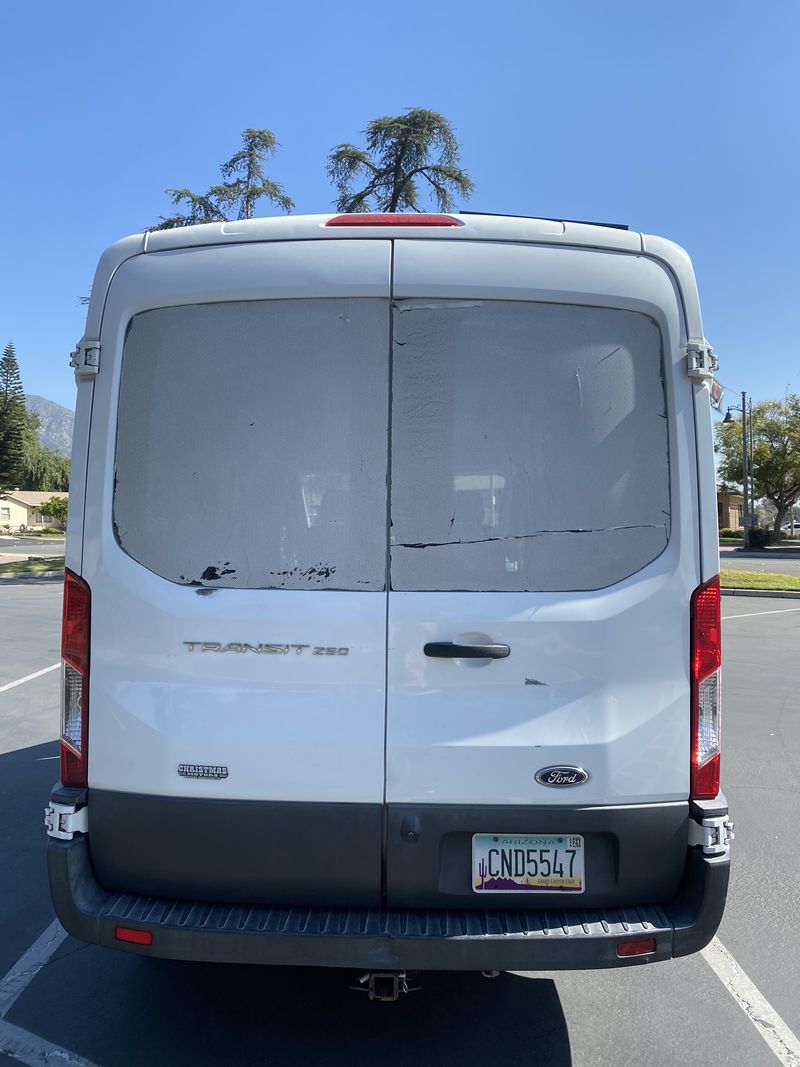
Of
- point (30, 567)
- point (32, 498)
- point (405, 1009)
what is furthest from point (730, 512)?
point (32, 498)

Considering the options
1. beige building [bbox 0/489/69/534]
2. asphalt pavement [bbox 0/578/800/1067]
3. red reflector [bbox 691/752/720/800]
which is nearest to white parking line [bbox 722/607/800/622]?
asphalt pavement [bbox 0/578/800/1067]

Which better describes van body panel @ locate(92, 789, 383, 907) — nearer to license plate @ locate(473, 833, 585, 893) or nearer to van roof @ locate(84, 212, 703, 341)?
license plate @ locate(473, 833, 585, 893)

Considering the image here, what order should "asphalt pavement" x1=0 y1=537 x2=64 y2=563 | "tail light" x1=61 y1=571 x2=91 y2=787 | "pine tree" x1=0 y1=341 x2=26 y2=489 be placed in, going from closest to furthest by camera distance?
"tail light" x1=61 y1=571 x2=91 y2=787 < "asphalt pavement" x1=0 y1=537 x2=64 y2=563 < "pine tree" x1=0 y1=341 x2=26 y2=489

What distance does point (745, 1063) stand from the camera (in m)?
2.80

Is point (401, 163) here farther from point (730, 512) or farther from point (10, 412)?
point (730, 512)

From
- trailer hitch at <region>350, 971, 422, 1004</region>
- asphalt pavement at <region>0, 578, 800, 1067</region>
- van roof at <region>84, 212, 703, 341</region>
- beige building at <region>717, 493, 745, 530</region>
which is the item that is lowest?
asphalt pavement at <region>0, 578, 800, 1067</region>

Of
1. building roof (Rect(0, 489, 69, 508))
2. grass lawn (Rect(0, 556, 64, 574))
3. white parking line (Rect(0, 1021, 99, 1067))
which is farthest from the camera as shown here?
building roof (Rect(0, 489, 69, 508))

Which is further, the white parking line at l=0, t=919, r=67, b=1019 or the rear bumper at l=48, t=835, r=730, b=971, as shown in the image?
the white parking line at l=0, t=919, r=67, b=1019

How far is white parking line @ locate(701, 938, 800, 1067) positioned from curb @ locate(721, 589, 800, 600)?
1740cm

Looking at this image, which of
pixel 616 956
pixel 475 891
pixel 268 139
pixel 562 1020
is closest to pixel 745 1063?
pixel 562 1020

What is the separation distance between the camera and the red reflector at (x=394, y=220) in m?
2.68

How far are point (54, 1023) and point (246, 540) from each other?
6.38 ft

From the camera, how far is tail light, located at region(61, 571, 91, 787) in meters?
2.64

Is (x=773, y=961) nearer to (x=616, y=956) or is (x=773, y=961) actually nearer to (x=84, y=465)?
(x=616, y=956)
